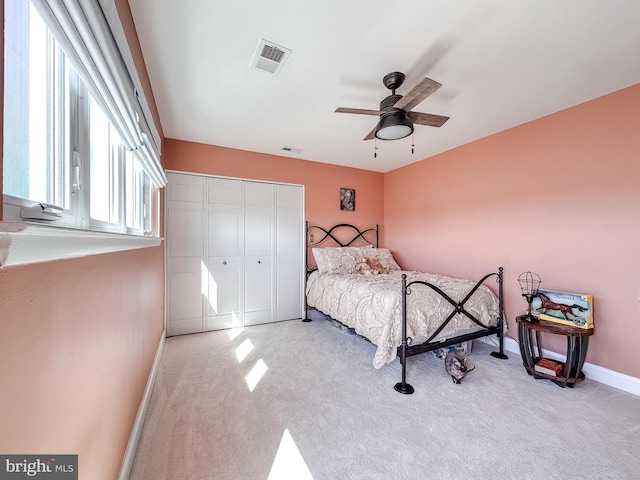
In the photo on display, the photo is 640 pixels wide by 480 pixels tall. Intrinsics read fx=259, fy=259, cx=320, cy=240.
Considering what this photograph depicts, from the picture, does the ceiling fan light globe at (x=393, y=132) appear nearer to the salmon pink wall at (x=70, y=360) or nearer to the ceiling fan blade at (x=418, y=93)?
the ceiling fan blade at (x=418, y=93)

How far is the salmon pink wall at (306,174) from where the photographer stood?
11.6 ft

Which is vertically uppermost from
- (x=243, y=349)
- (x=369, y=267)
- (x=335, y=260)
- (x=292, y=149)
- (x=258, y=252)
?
(x=292, y=149)

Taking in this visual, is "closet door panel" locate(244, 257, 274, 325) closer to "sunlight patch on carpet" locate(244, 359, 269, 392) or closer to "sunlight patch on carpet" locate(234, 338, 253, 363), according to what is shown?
"sunlight patch on carpet" locate(234, 338, 253, 363)

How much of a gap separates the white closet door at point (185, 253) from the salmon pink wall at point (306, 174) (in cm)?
29

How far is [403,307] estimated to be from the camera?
227 cm

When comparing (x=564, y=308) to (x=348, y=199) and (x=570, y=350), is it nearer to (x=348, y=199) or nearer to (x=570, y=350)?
(x=570, y=350)

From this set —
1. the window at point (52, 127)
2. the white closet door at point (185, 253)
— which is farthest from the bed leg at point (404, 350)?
the white closet door at point (185, 253)

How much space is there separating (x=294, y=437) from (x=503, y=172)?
3.46 metres

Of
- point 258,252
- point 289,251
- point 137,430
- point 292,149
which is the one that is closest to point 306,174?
point 292,149

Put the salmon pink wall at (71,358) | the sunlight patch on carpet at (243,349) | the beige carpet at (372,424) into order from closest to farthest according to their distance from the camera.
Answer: the salmon pink wall at (71,358)
the beige carpet at (372,424)
the sunlight patch on carpet at (243,349)

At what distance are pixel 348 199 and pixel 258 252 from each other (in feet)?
6.06

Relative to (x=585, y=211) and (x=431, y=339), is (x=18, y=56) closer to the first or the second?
(x=431, y=339)

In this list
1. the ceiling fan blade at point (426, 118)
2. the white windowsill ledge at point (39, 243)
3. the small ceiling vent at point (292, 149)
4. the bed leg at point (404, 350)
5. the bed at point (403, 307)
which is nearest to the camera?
the white windowsill ledge at point (39, 243)

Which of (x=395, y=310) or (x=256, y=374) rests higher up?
(x=395, y=310)
